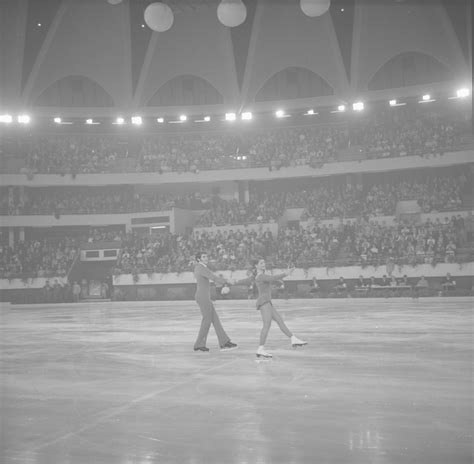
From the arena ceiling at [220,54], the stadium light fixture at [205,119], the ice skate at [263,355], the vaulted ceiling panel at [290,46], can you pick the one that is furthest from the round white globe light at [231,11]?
the stadium light fixture at [205,119]

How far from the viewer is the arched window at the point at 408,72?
38.6 m

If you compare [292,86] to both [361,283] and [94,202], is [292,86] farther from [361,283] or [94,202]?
[361,283]

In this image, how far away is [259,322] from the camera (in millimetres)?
16797

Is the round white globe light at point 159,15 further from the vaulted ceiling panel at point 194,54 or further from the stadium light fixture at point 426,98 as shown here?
the stadium light fixture at point 426,98

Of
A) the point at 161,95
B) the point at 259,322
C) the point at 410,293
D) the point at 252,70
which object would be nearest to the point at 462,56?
the point at 252,70

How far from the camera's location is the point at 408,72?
39.2 m

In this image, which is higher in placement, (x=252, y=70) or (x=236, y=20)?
(x=252, y=70)

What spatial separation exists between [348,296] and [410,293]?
126 inches

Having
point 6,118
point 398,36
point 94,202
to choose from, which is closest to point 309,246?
point 398,36

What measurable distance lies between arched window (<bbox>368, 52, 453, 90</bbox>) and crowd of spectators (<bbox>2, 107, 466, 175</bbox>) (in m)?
2.27

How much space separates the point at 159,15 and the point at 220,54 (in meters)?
25.7

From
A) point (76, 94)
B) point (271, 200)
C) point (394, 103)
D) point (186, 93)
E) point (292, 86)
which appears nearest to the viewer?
point (394, 103)

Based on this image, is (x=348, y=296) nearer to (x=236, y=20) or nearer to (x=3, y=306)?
(x=236, y=20)

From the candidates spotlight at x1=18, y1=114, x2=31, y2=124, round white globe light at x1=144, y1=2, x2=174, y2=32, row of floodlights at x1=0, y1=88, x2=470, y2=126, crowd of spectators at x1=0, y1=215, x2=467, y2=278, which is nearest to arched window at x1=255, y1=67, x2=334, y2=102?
row of floodlights at x1=0, y1=88, x2=470, y2=126
